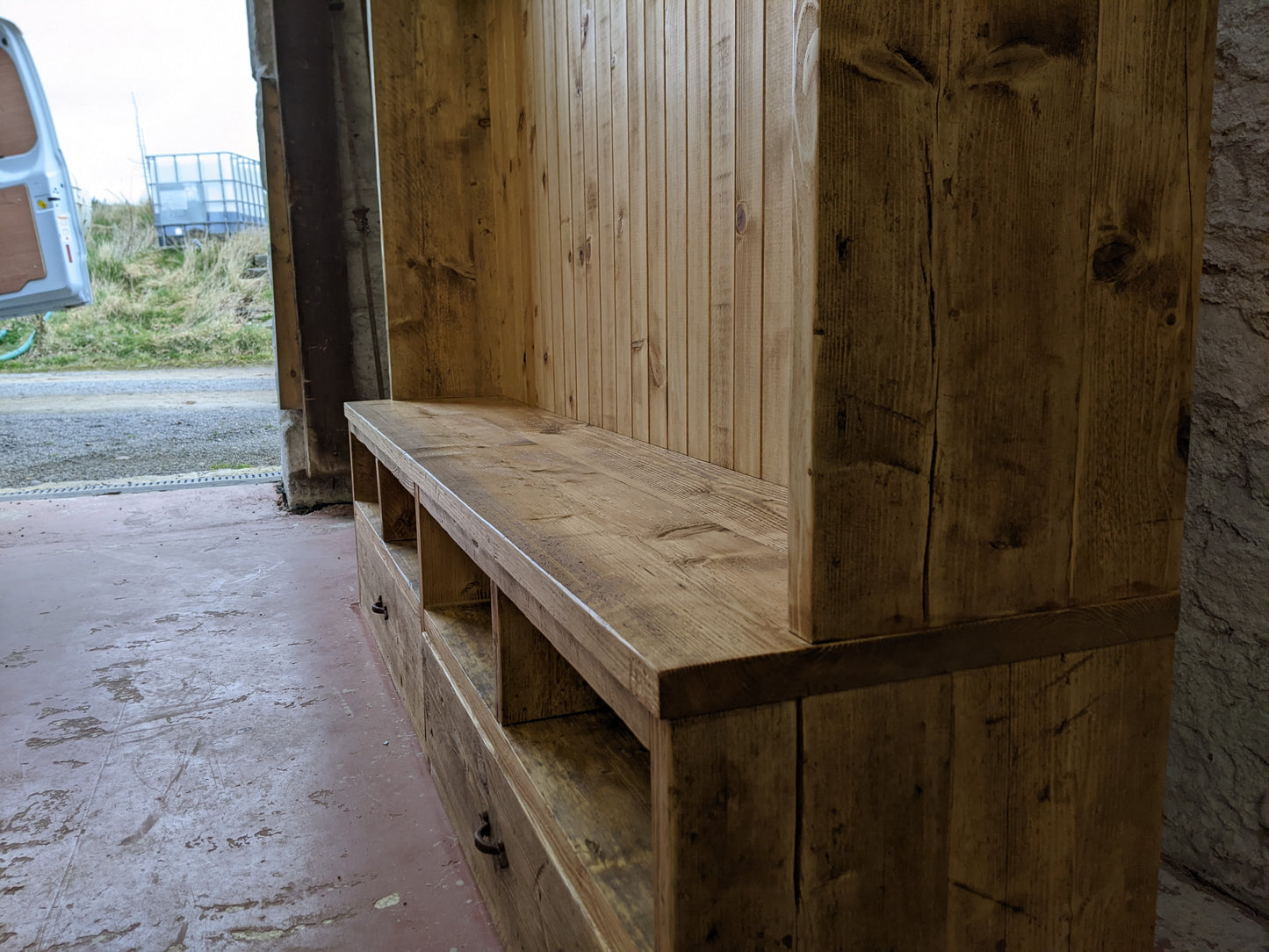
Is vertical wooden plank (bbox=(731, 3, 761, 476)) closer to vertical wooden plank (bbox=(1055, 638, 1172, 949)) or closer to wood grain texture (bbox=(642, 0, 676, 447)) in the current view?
wood grain texture (bbox=(642, 0, 676, 447))

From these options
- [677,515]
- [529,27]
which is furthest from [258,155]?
[677,515]

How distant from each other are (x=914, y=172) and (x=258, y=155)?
14.3ft

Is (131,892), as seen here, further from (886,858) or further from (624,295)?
(624,295)

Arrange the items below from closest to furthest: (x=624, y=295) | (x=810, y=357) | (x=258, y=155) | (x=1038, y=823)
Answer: (x=810, y=357) → (x=1038, y=823) → (x=624, y=295) → (x=258, y=155)

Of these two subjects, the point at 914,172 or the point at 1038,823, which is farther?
the point at 1038,823

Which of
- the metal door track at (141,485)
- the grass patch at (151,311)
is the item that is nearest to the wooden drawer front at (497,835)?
the metal door track at (141,485)

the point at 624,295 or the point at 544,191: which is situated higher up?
the point at 544,191

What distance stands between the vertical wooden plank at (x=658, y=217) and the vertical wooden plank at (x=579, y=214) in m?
0.37

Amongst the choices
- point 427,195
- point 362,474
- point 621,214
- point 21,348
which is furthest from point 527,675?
point 21,348

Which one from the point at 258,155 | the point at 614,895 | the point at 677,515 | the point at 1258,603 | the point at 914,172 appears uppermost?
the point at 258,155

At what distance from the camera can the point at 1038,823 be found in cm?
95

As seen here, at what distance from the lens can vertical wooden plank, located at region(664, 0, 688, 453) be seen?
1.81 meters

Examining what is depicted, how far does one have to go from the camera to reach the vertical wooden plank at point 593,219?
225 centimetres

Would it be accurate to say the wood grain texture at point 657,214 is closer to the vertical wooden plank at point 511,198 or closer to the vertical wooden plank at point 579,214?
the vertical wooden plank at point 579,214
